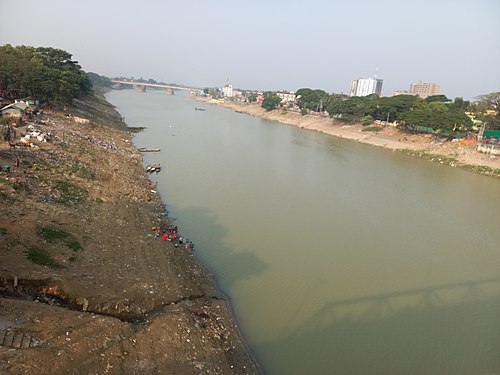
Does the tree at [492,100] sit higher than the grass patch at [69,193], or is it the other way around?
the tree at [492,100]

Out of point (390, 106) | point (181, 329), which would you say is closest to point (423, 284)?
point (181, 329)

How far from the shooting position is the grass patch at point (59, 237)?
9798 millimetres

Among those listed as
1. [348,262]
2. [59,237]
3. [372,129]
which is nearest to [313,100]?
[372,129]

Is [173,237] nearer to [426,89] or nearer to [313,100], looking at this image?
[313,100]

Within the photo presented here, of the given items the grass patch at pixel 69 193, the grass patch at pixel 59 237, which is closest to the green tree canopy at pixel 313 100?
the grass patch at pixel 69 193

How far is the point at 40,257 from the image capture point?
865 centimetres

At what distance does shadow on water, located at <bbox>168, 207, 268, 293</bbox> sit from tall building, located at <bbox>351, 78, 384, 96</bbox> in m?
163

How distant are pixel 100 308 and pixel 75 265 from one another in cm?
189

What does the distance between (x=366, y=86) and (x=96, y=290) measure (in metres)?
178

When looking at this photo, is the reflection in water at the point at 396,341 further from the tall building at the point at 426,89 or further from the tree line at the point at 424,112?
the tall building at the point at 426,89

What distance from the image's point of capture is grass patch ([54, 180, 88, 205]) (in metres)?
13.0

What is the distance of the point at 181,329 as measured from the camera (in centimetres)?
764

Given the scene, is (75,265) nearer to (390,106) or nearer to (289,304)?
(289,304)

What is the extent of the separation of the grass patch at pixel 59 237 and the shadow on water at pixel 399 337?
594cm
